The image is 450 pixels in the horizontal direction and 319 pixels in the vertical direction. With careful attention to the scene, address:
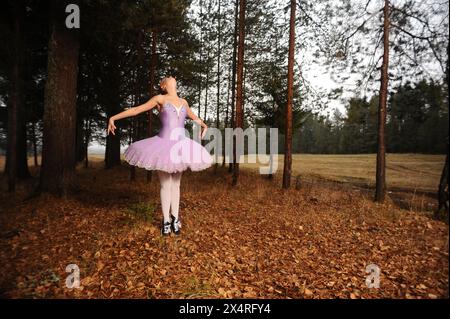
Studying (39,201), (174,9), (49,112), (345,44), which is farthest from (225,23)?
(39,201)

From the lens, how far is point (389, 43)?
29.0ft

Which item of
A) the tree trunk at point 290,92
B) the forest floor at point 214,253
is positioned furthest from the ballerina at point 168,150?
the tree trunk at point 290,92

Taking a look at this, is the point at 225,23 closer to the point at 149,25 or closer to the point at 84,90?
the point at 149,25

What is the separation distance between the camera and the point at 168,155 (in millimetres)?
4016

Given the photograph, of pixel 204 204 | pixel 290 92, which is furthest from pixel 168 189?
pixel 290 92

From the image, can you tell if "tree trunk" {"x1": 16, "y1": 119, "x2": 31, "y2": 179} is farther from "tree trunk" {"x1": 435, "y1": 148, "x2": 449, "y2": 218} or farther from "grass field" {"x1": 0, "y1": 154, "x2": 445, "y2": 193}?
"grass field" {"x1": 0, "y1": 154, "x2": 445, "y2": 193}

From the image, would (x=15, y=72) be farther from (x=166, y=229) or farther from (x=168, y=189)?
(x=166, y=229)

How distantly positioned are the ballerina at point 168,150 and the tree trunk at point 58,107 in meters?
3.81

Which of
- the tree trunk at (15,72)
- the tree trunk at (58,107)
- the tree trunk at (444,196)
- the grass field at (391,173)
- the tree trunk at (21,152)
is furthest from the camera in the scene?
the grass field at (391,173)

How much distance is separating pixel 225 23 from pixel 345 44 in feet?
33.4

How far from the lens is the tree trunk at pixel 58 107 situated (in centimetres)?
691

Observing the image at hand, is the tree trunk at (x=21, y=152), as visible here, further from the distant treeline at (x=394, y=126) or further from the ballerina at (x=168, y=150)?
the distant treeline at (x=394, y=126)

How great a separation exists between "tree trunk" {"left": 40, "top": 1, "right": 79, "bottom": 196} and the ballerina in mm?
3813

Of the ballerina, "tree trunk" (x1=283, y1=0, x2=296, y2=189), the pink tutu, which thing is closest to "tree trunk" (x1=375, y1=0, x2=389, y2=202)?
"tree trunk" (x1=283, y1=0, x2=296, y2=189)
